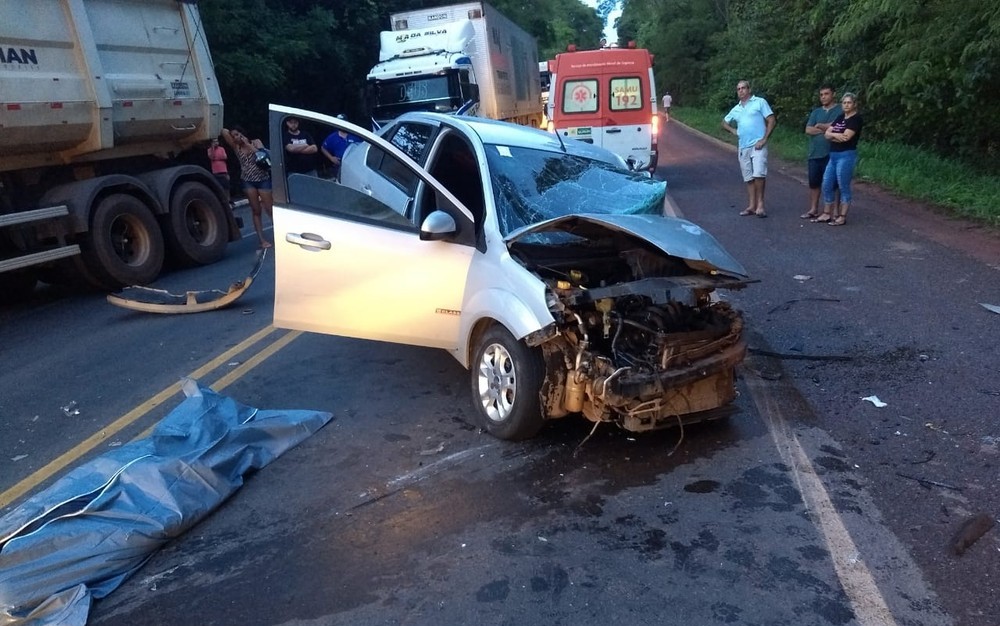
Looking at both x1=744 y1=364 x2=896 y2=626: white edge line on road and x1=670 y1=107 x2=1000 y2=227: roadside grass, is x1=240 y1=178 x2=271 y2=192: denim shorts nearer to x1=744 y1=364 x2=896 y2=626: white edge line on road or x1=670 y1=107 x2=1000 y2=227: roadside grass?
x1=744 y1=364 x2=896 y2=626: white edge line on road

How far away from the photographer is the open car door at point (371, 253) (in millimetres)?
5184

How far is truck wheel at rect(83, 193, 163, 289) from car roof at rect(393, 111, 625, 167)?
4.48m

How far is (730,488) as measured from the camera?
13.8 feet

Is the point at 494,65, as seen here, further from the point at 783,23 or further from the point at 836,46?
the point at 783,23

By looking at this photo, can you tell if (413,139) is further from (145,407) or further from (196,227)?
(196,227)

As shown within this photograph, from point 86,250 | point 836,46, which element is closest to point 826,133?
point 86,250

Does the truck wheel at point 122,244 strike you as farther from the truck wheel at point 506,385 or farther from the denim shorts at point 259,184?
the truck wheel at point 506,385

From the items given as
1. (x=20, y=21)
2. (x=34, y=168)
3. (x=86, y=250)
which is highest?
(x=20, y=21)

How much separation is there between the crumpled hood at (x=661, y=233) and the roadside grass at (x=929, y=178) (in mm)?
7816

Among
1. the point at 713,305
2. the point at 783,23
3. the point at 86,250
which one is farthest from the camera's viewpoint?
the point at 783,23

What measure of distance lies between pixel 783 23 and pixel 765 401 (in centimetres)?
2591

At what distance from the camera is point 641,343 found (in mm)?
4605

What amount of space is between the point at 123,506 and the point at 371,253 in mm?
2210

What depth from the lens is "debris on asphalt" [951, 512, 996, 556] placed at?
141 inches
